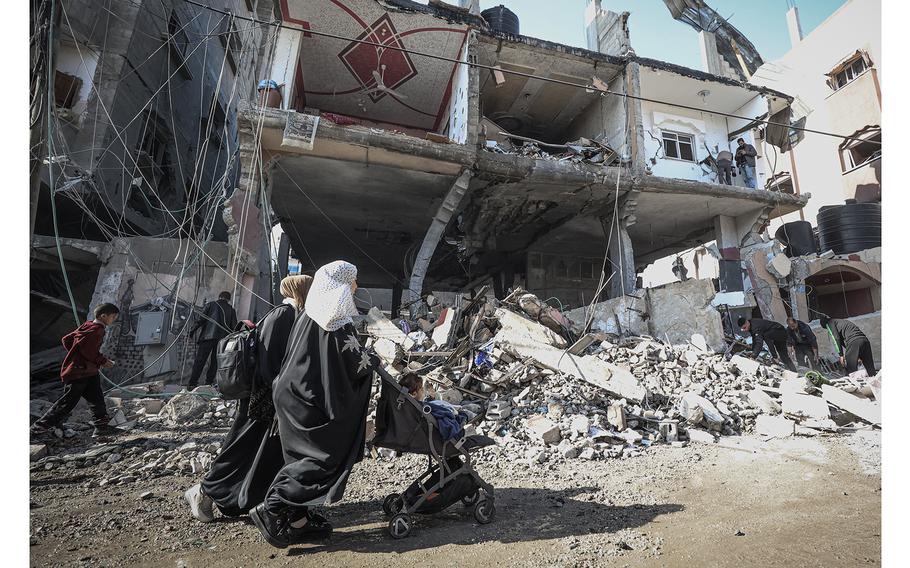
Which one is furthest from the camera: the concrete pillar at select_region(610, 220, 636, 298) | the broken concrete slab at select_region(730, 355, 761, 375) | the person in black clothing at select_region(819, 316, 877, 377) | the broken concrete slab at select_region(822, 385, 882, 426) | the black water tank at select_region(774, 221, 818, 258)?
the black water tank at select_region(774, 221, 818, 258)

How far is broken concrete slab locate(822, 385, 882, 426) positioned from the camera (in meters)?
5.16

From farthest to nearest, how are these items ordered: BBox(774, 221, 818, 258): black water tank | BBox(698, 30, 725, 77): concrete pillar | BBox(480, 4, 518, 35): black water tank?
BBox(774, 221, 818, 258): black water tank
BBox(698, 30, 725, 77): concrete pillar
BBox(480, 4, 518, 35): black water tank

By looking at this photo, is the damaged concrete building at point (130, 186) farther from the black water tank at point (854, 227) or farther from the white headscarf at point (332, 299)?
the black water tank at point (854, 227)

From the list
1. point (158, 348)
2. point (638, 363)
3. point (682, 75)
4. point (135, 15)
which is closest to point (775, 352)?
point (638, 363)

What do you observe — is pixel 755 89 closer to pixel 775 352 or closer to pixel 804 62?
pixel 775 352

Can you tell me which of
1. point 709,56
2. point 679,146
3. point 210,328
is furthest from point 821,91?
point 210,328

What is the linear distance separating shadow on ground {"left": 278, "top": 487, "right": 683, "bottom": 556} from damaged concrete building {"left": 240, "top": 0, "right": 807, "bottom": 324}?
699 cm

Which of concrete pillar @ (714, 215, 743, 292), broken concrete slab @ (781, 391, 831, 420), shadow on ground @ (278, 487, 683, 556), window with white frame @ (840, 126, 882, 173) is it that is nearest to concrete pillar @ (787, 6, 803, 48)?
window with white frame @ (840, 126, 882, 173)

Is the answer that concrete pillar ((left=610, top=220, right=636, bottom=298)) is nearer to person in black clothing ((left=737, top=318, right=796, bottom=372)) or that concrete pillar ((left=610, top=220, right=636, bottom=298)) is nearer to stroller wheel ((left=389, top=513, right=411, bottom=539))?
person in black clothing ((left=737, top=318, right=796, bottom=372))

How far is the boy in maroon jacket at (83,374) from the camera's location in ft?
13.8

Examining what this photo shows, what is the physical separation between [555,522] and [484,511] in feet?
1.53

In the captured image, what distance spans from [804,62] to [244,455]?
29.1 metres

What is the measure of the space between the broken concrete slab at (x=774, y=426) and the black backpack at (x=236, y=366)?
566 cm

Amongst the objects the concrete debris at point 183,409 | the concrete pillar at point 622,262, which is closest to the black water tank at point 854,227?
the concrete pillar at point 622,262
